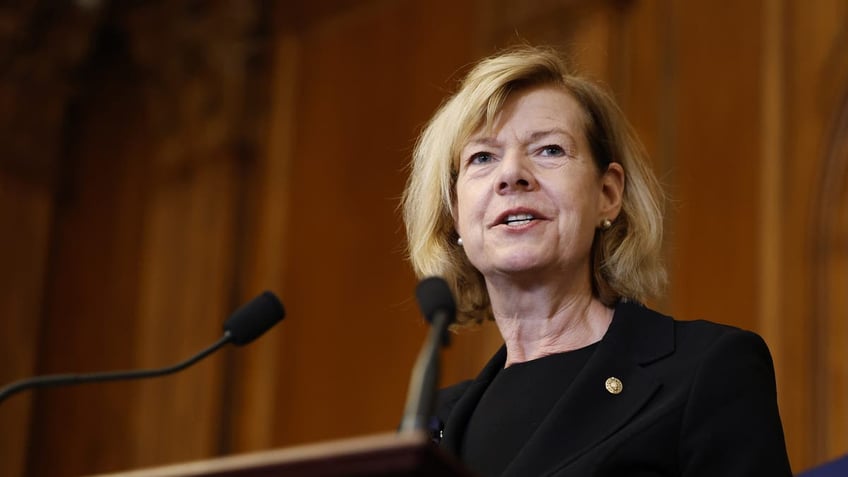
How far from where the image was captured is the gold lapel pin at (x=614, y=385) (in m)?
2.25

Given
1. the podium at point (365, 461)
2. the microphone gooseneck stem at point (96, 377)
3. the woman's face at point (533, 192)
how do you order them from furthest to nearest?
the woman's face at point (533, 192) < the microphone gooseneck stem at point (96, 377) < the podium at point (365, 461)

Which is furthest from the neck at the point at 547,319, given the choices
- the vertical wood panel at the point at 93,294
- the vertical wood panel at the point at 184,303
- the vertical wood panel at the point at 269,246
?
Result: the vertical wood panel at the point at 93,294

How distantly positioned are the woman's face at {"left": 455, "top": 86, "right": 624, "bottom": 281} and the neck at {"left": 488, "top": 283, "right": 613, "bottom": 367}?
0.15 feet

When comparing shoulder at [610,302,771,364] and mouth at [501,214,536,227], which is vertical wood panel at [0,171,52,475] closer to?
mouth at [501,214,536,227]

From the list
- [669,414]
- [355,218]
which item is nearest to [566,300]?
[669,414]

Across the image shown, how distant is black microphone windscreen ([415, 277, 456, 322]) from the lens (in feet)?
6.19

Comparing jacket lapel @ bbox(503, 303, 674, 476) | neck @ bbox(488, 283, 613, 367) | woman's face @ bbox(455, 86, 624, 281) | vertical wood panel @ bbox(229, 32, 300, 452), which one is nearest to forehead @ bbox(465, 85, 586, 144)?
woman's face @ bbox(455, 86, 624, 281)

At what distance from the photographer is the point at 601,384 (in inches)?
89.4

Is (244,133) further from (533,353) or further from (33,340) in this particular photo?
(533,353)

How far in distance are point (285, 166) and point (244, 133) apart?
0.29m

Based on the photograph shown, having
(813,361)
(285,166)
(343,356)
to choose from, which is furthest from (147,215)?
(813,361)

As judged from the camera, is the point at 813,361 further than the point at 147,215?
No

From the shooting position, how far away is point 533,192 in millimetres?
2500

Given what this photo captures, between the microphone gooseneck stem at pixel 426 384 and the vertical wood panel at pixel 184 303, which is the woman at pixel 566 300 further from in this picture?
the vertical wood panel at pixel 184 303
